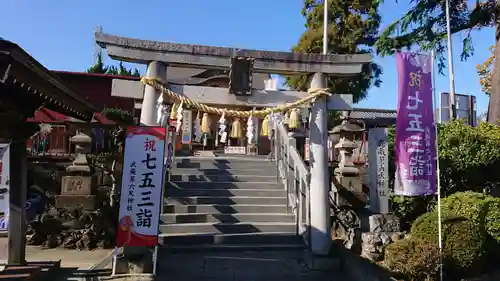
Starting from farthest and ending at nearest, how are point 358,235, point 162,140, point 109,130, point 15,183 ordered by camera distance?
1. point 109,130
2. point 358,235
3. point 162,140
4. point 15,183

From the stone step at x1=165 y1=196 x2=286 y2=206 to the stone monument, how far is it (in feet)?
7.17

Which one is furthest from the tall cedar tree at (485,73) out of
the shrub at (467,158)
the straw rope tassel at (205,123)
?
the straw rope tassel at (205,123)

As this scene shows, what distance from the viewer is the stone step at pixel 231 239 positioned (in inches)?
323

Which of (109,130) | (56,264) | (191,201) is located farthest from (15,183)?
(109,130)

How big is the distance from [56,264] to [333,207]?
20.9 ft

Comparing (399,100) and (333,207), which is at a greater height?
(399,100)

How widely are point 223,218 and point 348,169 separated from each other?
133 inches

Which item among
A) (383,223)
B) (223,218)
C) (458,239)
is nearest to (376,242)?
(383,223)

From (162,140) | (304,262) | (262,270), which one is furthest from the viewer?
(304,262)

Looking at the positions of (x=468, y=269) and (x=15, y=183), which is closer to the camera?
(x=15, y=183)

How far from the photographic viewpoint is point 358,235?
28.1 feet

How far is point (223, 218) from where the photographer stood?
916 cm

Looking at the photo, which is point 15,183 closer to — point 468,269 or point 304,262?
point 304,262

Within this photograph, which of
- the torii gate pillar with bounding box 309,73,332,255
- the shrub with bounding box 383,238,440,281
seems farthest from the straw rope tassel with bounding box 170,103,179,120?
the shrub with bounding box 383,238,440,281
